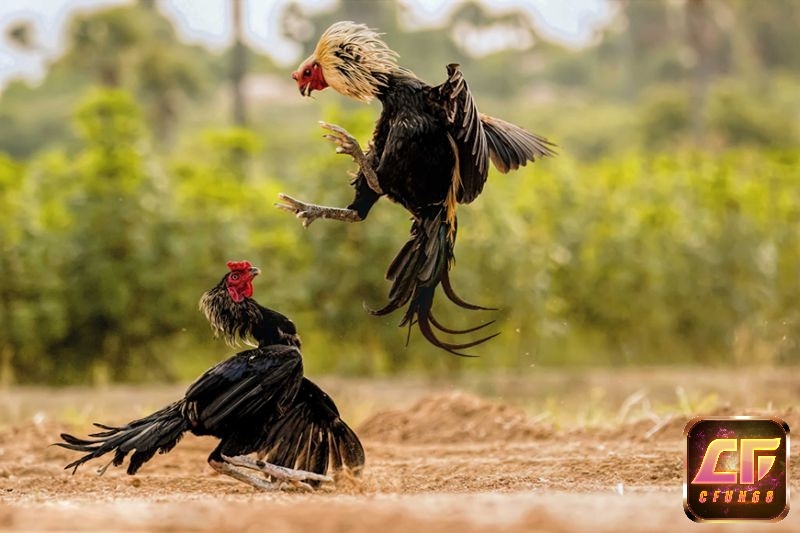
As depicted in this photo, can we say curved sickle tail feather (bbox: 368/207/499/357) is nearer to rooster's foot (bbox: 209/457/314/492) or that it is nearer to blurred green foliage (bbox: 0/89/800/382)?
rooster's foot (bbox: 209/457/314/492)

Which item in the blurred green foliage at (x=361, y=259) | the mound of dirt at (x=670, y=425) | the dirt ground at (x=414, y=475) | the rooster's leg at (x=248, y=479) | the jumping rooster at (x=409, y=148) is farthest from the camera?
the blurred green foliage at (x=361, y=259)

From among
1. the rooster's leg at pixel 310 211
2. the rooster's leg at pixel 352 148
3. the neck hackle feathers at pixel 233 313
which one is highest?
the rooster's leg at pixel 352 148

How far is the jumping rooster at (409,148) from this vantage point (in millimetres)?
6152

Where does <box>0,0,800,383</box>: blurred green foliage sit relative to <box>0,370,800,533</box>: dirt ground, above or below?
above

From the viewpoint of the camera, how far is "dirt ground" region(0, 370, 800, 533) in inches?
186

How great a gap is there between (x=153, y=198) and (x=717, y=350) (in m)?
6.82

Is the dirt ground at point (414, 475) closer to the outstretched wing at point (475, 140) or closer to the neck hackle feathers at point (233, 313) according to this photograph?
the neck hackle feathers at point (233, 313)

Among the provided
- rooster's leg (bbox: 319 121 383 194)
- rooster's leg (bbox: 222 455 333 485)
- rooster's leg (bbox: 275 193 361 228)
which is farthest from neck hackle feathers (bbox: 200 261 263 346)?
rooster's leg (bbox: 319 121 383 194)

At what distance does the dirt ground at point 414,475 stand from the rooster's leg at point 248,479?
0.25 ft

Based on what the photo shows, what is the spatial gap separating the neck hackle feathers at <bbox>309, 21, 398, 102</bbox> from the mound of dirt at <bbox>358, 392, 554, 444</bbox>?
3.28 meters

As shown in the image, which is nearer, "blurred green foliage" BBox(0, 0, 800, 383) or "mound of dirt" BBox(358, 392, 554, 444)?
"mound of dirt" BBox(358, 392, 554, 444)

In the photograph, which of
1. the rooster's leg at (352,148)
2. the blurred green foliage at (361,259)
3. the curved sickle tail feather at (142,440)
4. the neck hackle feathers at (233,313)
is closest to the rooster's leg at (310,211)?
the rooster's leg at (352,148)

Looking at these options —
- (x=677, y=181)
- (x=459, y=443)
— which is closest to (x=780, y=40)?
(x=677, y=181)

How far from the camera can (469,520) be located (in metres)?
4.64
